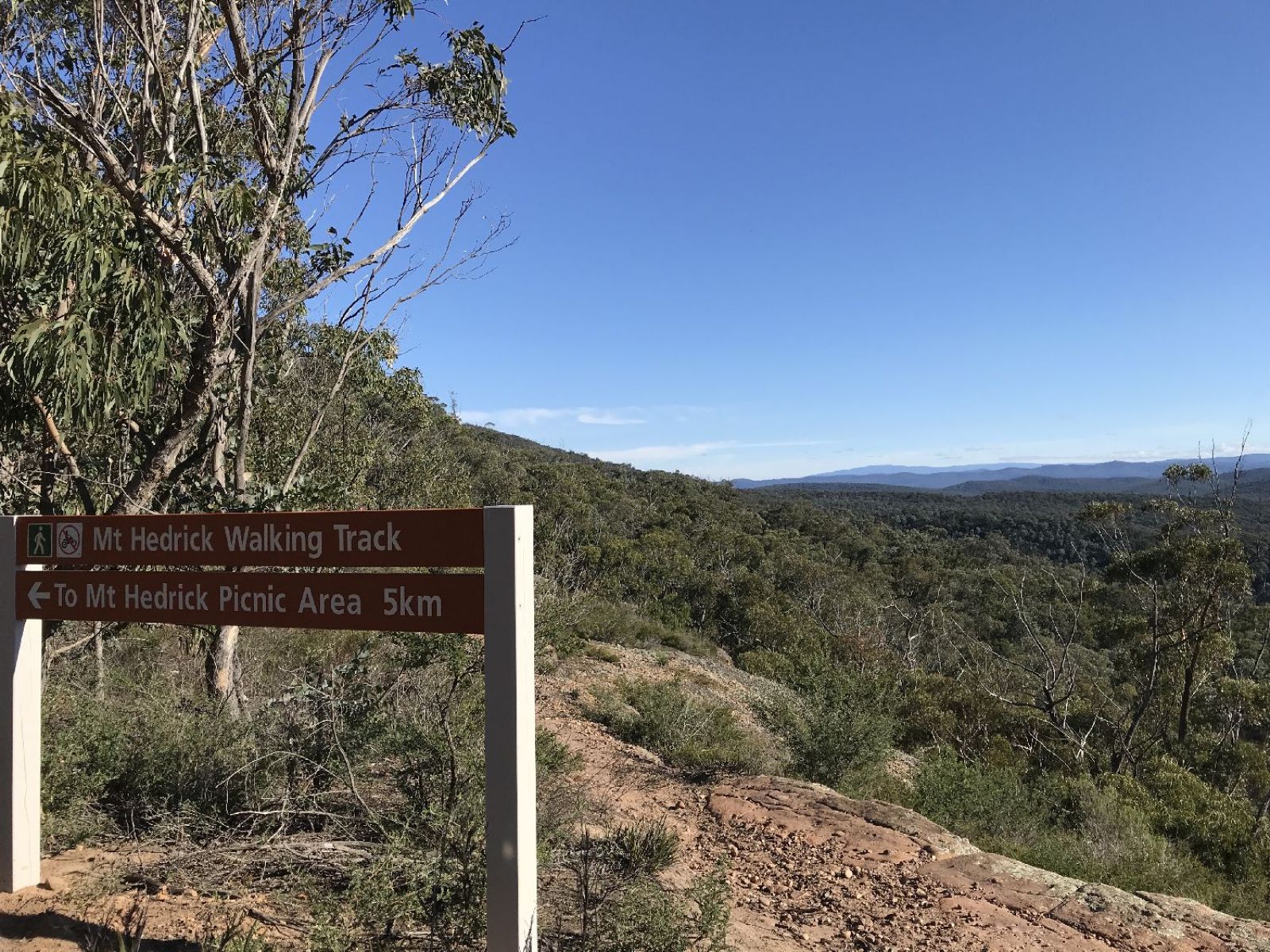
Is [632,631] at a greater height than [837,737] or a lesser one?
lesser

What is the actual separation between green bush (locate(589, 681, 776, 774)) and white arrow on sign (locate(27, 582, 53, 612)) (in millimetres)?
5039

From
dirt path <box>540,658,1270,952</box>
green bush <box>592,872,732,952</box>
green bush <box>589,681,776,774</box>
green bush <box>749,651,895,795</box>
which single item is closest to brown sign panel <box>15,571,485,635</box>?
green bush <box>592,872,732,952</box>

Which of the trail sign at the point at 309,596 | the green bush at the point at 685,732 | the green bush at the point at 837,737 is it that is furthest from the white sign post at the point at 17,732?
the green bush at the point at 837,737

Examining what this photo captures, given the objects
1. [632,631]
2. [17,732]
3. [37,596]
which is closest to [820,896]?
[17,732]

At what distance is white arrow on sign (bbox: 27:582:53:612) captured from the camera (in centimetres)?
345

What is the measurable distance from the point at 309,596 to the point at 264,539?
289mm

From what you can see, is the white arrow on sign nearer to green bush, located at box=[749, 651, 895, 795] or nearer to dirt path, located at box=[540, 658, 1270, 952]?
dirt path, located at box=[540, 658, 1270, 952]

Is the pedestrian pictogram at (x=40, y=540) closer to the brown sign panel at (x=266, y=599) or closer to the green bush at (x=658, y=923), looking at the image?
the brown sign panel at (x=266, y=599)

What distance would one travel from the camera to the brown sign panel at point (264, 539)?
269cm

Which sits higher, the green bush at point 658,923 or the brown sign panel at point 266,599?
the brown sign panel at point 266,599

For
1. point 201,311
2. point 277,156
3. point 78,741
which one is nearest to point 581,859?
point 78,741

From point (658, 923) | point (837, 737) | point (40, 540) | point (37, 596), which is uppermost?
point (40, 540)

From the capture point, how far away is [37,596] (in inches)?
136

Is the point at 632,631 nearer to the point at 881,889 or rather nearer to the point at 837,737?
the point at 837,737
